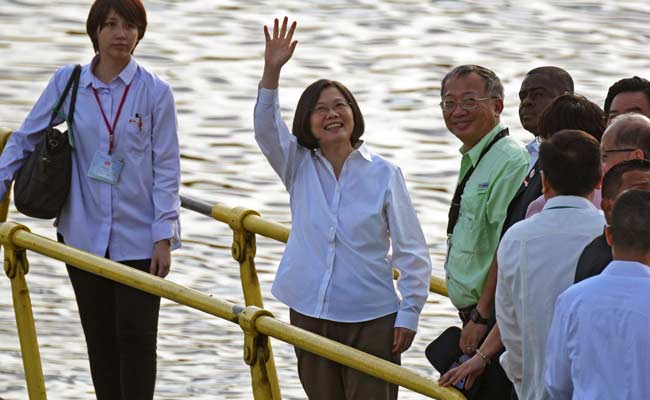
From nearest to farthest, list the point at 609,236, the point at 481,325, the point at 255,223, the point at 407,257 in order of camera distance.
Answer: the point at 609,236
the point at 481,325
the point at 407,257
the point at 255,223

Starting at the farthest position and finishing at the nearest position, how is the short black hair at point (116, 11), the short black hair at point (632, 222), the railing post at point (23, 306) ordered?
the railing post at point (23, 306) → the short black hair at point (116, 11) → the short black hair at point (632, 222)

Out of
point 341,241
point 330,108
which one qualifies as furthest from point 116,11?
point 341,241

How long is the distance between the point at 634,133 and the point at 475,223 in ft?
1.84

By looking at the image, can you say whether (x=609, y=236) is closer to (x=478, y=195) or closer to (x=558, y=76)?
(x=478, y=195)

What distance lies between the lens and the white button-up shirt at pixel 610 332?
15.1 feet

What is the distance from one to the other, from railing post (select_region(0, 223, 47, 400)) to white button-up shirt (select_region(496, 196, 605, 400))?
6.59 ft

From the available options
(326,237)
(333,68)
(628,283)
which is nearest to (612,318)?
(628,283)

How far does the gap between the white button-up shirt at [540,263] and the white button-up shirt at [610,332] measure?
0.37 m

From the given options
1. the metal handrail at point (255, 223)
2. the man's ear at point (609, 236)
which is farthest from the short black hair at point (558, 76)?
the man's ear at point (609, 236)

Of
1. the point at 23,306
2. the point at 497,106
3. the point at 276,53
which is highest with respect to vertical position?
the point at 276,53

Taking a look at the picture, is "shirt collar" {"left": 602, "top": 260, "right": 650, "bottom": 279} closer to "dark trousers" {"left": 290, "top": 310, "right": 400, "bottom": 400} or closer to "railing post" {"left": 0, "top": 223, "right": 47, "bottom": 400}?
"dark trousers" {"left": 290, "top": 310, "right": 400, "bottom": 400}

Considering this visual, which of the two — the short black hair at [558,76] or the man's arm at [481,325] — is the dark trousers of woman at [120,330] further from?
the short black hair at [558,76]

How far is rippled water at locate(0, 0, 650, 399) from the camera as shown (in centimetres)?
948

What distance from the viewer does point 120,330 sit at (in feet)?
20.6
